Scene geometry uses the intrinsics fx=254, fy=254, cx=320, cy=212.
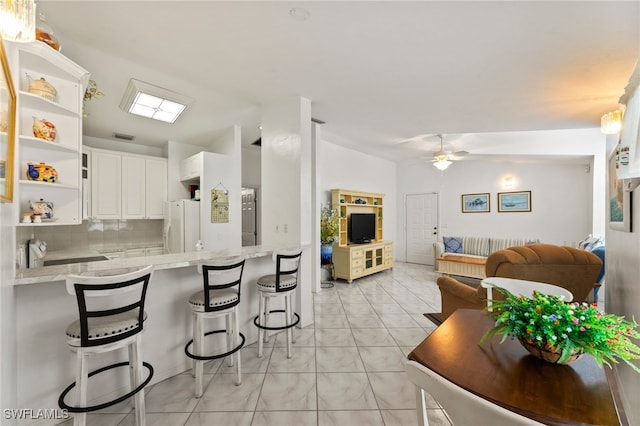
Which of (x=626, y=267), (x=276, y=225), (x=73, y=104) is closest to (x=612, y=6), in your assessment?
(x=626, y=267)

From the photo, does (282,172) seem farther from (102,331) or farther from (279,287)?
(102,331)

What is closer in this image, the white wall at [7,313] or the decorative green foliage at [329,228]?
the white wall at [7,313]

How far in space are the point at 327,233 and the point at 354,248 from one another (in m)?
0.65

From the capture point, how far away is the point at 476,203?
662 cm

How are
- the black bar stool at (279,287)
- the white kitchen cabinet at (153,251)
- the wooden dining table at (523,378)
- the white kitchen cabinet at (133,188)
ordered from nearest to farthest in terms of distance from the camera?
1. the wooden dining table at (523,378)
2. the black bar stool at (279,287)
3. the white kitchen cabinet at (133,188)
4. the white kitchen cabinet at (153,251)

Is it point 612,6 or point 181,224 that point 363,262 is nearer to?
point 181,224

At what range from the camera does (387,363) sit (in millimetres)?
2369

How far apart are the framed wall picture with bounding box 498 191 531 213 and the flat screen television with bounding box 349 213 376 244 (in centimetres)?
320

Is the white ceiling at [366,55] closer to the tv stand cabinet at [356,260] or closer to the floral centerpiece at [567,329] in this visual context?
the floral centerpiece at [567,329]

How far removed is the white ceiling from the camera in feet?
5.96

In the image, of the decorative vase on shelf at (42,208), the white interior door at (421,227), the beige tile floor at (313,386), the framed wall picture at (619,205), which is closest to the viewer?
the beige tile floor at (313,386)

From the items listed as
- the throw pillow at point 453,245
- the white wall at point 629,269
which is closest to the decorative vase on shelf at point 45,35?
the white wall at point 629,269

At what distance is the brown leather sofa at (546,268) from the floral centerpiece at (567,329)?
1.57 m

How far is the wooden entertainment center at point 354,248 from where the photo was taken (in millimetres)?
5211
